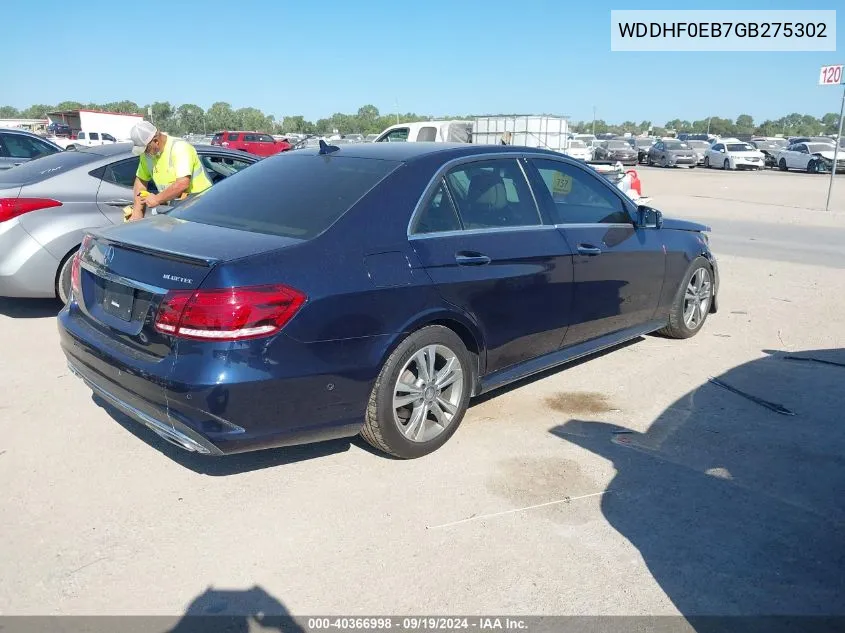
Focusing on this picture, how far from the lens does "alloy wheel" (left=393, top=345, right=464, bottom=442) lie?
12.8 ft

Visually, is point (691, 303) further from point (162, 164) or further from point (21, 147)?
point (21, 147)

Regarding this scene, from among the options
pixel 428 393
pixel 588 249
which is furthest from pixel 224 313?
pixel 588 249

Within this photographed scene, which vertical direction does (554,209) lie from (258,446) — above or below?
above

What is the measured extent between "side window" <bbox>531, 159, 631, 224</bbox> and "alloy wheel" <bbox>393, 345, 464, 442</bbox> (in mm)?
1355

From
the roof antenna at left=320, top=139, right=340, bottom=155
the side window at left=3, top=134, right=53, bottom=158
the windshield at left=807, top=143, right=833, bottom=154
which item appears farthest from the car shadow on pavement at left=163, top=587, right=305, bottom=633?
the windshield at left=807, top=143, right=833, bottom=154

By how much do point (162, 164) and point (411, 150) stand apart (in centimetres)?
270

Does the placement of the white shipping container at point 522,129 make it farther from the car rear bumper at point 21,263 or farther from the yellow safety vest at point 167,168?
the car rear bumper at point 21,263

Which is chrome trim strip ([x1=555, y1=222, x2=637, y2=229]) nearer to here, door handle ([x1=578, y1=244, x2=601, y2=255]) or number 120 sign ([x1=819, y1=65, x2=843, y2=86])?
door handle ([x1=578, y1=244, x2=601, y2=255])

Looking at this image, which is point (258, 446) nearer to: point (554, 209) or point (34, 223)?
point (554, 209)

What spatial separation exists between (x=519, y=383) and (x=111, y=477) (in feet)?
9.06

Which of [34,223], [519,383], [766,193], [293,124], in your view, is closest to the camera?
[519,383]

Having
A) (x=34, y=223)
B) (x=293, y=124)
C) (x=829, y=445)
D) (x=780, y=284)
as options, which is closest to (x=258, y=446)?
(x=829, y=445)

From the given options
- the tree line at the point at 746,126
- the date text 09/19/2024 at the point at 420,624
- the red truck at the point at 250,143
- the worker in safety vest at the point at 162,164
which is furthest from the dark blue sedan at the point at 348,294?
the tree line at the point at 746,126

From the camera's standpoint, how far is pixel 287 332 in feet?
11.0
